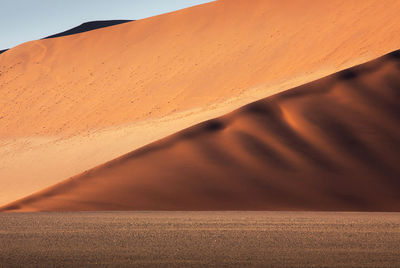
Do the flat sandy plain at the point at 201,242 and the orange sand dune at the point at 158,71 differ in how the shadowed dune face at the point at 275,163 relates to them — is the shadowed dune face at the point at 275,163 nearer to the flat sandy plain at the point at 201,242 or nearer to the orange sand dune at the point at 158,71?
the flat sandy plain at the point at 201,242

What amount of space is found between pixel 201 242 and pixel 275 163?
510 inches

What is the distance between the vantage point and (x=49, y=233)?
44.9ft

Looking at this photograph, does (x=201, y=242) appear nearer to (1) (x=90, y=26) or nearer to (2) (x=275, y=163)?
(2) (x=275, y=163)

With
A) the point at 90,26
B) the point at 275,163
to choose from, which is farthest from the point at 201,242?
the point at 90,26

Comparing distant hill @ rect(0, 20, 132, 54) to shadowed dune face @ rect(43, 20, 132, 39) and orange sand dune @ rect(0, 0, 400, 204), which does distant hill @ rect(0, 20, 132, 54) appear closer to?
shadowed dune face @ rect(43, 20, 132, 39)

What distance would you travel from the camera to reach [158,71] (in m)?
53.7

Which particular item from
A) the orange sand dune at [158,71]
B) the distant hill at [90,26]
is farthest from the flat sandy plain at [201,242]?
the distant hill at [90,26]

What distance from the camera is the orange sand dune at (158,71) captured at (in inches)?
1567

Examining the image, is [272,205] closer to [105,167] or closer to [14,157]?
[105,167]

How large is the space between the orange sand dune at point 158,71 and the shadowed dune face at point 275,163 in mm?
8409

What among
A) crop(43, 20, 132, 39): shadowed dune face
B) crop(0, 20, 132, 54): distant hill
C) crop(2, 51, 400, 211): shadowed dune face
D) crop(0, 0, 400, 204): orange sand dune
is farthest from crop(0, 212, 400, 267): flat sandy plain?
crop(0, 20, 132, 54): distant hill

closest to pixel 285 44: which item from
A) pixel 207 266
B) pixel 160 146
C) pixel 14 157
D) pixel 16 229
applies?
pixel 14 157

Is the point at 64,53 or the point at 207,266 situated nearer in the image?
the point at 207,266

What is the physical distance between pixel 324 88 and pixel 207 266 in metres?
20.7
